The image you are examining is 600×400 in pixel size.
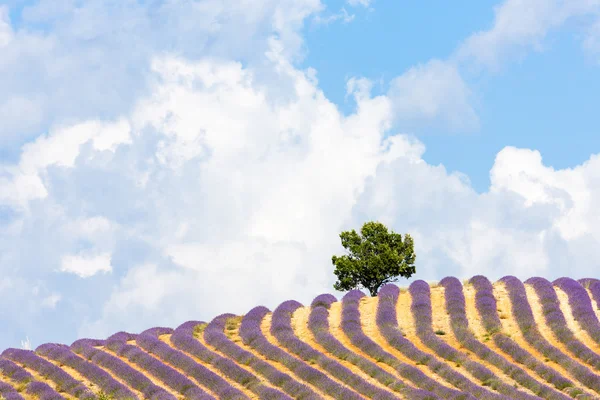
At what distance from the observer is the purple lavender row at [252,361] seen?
24653 mm

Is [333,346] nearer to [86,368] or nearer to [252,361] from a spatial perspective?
[252,361]

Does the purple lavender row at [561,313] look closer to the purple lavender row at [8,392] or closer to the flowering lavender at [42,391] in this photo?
the flowering lavender at [42,391]

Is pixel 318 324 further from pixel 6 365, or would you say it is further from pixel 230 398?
pixel 6 365

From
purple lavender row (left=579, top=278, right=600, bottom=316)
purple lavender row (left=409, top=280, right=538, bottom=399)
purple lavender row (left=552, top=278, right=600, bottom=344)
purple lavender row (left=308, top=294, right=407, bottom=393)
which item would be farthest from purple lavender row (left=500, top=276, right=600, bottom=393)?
purple lavender row (left=308, top=294, right=407, bottom=393)

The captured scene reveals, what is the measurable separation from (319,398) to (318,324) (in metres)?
7.41

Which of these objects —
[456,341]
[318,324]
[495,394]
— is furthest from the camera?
[318,324]

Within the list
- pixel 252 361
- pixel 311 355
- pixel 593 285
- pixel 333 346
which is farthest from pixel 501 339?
pixel 593 285

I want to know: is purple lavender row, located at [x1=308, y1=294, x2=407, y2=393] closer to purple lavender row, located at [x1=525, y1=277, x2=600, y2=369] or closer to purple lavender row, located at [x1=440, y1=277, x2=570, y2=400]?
purple lavender row, located at [x1=440, y1=277, x2=570, y2=400]

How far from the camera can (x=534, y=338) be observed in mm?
28875

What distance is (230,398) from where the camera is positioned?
80.2 ft

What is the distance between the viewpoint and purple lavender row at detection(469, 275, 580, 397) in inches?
985

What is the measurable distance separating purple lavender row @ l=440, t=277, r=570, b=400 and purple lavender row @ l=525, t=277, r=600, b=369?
8.09 ft

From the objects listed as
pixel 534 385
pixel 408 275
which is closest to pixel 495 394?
pixel 534 385

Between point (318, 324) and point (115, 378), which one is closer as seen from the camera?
point (115, 378)
